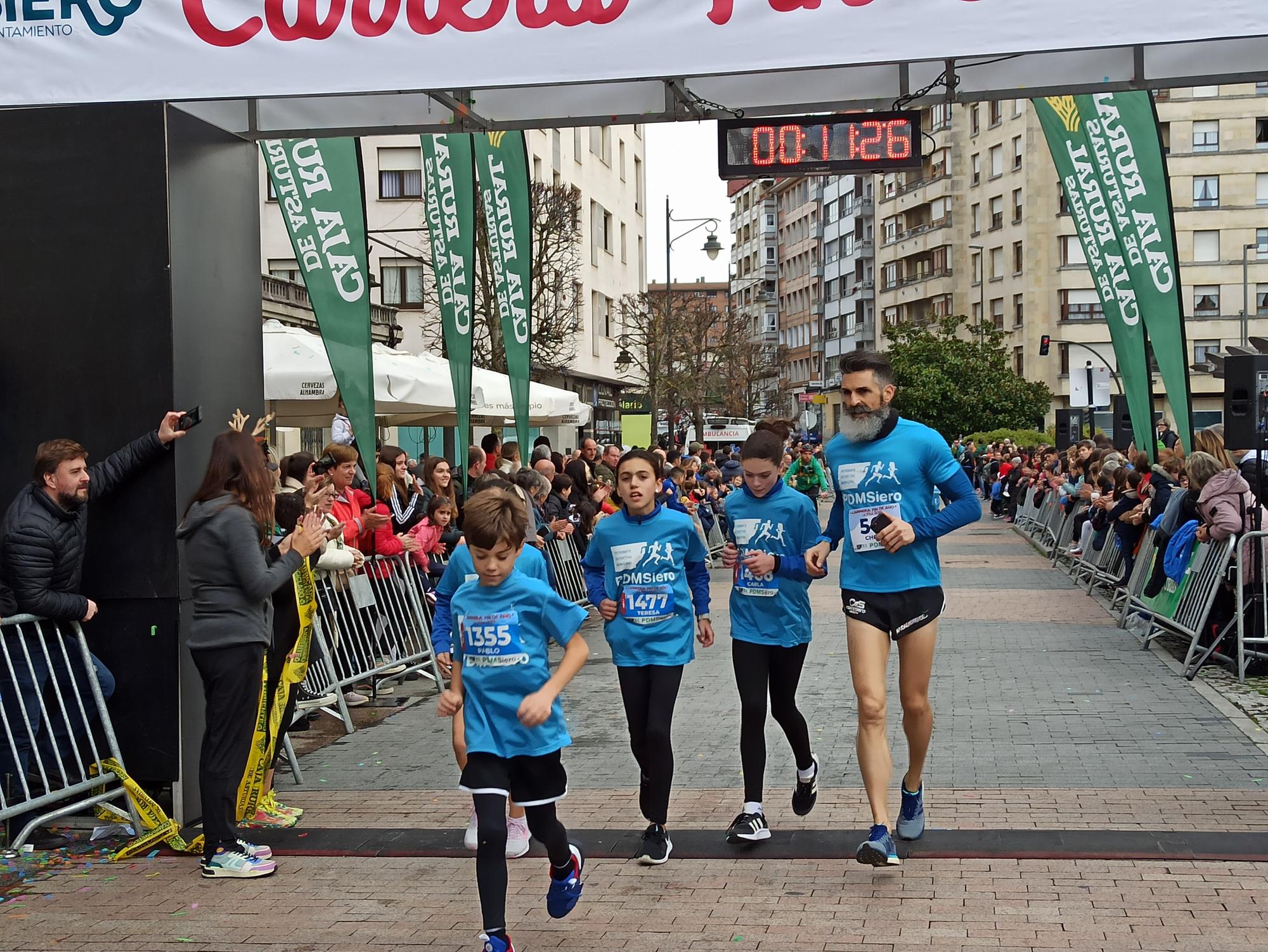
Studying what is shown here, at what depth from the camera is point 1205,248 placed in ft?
231

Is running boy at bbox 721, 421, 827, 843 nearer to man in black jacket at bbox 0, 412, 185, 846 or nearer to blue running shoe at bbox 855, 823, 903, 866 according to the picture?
blue running shoe at bbox 855, 823, 903, 866

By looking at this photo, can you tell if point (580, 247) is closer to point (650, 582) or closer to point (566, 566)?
point (566, 566)

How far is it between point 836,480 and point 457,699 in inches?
79.9

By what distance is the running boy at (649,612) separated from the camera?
240 inches

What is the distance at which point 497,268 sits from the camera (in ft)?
41.4

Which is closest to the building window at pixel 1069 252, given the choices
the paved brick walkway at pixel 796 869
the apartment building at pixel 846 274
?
the apartment building at pixel 846 274

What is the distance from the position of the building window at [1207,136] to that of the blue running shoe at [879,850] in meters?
70.0

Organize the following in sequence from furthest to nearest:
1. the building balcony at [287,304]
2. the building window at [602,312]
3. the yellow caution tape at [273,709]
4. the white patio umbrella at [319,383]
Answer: the building window at [602,312] → the building balcony at [287,304] → the white patio umbrella at [319,383] → the yellow caution tape at [273,709]

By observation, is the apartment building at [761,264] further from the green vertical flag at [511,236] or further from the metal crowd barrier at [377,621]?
the metal crowd barrier at [377,621]

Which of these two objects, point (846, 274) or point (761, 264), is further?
point (761, 264)

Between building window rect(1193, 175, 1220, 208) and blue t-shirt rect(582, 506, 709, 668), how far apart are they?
69686mm

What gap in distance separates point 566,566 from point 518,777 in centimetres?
1033

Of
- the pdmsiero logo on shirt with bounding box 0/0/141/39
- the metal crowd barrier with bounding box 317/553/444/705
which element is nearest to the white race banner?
the pdmsiero logo on shirt with bounding box 0/0/141/39

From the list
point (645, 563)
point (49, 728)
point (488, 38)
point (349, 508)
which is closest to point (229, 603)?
point (49, 728)
